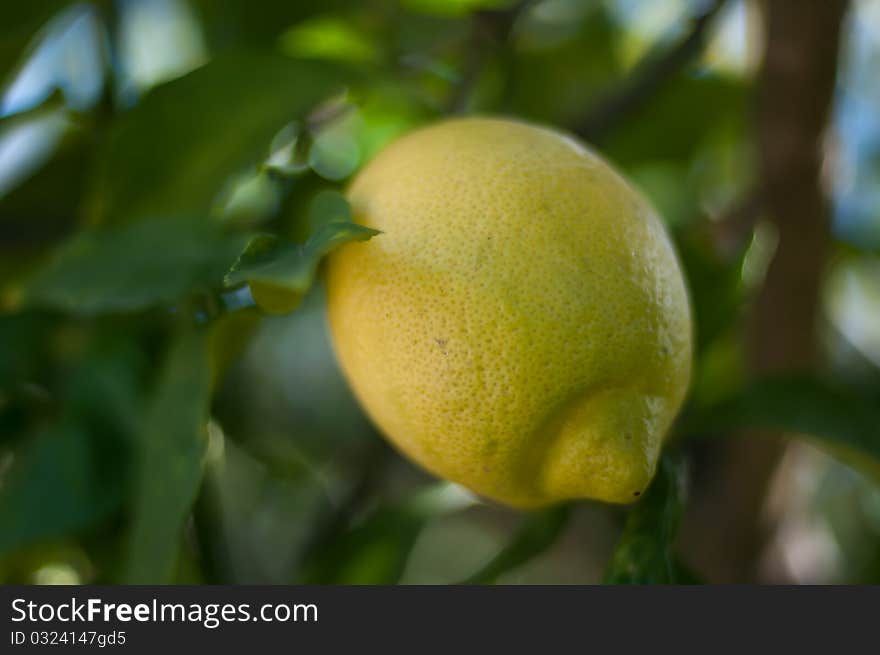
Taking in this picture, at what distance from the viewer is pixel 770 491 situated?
0.92 m

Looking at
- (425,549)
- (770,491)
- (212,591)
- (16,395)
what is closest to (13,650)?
(212,591)

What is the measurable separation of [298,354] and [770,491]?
0.56m

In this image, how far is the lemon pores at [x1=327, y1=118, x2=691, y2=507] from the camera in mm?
460

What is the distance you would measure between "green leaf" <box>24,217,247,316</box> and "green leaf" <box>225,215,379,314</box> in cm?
9

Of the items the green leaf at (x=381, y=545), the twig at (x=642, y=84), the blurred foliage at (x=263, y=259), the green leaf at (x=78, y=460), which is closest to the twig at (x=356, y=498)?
the blurred foliage at (x=263, y=259)

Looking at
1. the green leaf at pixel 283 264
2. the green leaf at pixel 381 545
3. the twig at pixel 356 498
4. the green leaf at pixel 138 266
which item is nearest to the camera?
the green leaf at pixel 283 264

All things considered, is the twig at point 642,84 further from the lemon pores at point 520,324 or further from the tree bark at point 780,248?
the lemon pores at point 520,324

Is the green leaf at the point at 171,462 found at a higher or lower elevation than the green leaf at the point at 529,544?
higher

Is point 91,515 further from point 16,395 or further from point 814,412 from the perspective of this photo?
point 814,412

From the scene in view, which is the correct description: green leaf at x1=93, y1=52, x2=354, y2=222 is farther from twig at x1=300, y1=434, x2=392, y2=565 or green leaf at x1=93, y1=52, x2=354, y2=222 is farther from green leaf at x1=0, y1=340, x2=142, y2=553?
twig at x1=300, y1=434, x2=392, y2=565

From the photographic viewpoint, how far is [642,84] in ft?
2.61

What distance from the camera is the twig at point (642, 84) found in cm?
75

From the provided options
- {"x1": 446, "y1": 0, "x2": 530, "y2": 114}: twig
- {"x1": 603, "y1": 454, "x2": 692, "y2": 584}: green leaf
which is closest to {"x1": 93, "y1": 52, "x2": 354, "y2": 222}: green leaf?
{"x1": 446, "y1": 0, "x2": 530, "y2": 114}: twig

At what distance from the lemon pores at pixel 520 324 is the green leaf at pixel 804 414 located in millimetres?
165
